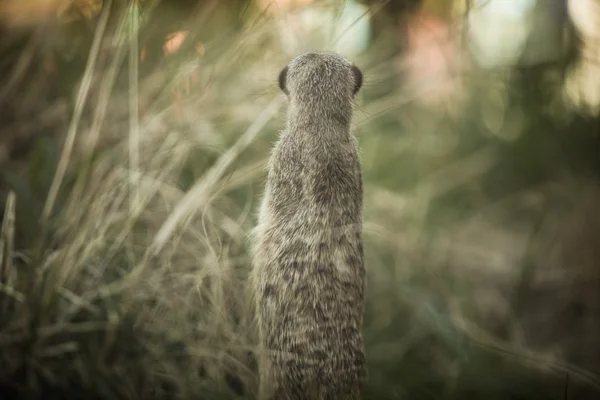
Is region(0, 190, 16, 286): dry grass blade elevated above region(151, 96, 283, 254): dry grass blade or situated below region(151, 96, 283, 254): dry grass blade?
below

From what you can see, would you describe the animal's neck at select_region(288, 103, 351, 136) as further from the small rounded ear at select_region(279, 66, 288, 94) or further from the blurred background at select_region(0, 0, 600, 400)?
the blurred background at select_region(0, 0, 600, 400)

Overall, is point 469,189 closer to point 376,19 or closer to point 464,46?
point 464,46

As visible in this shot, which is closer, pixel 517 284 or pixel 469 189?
pixel 517 284

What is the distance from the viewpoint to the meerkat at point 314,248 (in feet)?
3.09

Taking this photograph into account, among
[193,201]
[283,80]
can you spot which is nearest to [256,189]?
[193,201]

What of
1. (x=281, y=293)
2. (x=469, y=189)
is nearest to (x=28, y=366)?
(x=281, y=293)

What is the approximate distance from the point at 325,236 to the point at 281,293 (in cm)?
12

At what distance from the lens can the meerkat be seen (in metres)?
0.94

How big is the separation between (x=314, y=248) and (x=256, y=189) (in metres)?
0.62

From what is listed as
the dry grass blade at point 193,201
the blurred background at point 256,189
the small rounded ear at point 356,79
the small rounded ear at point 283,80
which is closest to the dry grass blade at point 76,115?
the blurred background at point 256,189

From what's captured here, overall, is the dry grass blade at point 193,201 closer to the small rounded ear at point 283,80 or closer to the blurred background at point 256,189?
the blurred background at point 256,189

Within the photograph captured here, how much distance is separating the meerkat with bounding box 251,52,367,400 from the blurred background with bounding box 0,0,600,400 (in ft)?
0.59

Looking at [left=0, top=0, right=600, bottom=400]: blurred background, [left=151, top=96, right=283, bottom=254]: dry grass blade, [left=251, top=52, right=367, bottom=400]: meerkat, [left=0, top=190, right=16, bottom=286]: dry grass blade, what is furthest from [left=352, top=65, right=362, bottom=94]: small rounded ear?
[left=0, top=190, right=16, bottom=286]: dry grass blade

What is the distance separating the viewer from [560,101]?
1982 millimetres
